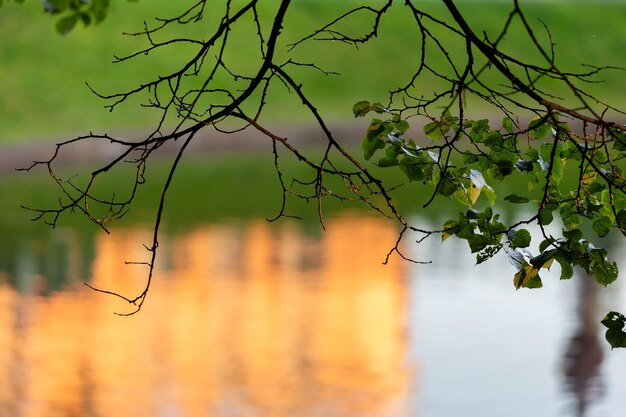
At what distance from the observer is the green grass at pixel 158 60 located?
2011cm

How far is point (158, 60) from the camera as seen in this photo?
2308 cm

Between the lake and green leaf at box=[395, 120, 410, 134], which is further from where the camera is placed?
the lake

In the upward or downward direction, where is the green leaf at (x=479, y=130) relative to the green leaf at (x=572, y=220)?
upward

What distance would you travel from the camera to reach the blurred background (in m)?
6.79

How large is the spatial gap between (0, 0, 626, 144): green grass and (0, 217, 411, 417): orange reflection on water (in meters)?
8.50

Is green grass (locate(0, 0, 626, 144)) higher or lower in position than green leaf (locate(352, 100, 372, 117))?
higher

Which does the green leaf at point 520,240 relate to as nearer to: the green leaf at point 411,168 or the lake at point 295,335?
the green leaf at point 411,168

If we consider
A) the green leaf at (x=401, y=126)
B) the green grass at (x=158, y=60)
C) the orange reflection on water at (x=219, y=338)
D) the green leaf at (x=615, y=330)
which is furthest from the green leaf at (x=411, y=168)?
the green grass at (x=158, y=60)

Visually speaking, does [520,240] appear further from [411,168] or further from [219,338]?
[219,338]

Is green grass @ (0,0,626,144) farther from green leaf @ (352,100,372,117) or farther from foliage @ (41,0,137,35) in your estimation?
foliage @ (41,0,137,35)

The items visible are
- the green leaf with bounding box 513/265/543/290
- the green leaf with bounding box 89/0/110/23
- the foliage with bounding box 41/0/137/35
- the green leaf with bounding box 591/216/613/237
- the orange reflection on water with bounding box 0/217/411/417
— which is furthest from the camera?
the orange reflection on water with bounding box 0/217/411/417

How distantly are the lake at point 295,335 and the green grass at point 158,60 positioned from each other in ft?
27.3

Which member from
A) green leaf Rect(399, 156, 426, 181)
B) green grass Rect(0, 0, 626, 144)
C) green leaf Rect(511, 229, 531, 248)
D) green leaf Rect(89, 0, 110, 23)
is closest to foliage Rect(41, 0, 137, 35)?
green leaf Rect(89, 0, 110, 23)

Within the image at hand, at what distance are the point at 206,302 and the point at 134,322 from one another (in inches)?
24.4
